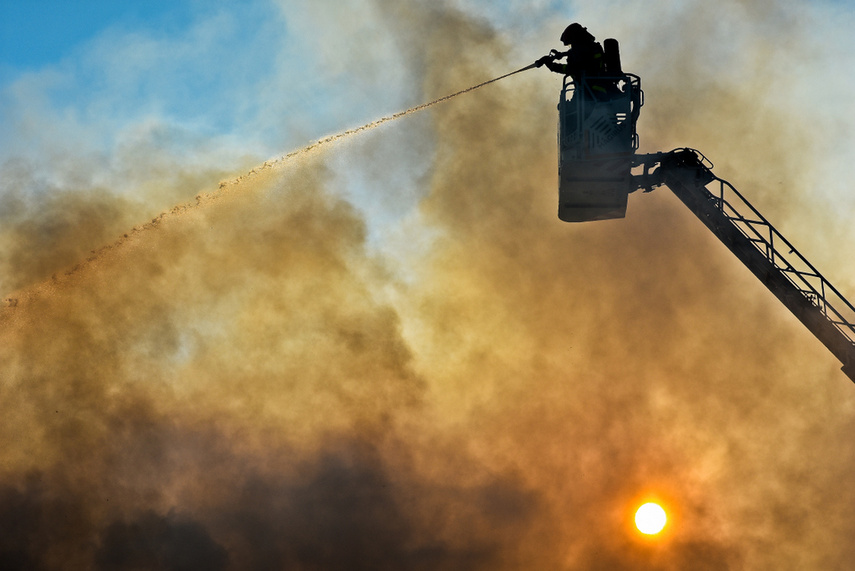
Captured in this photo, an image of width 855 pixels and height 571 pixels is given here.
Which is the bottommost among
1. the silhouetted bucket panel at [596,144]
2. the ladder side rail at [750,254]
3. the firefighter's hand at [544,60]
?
the ladder side rail at [750,254]

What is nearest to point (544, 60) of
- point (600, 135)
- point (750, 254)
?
point (600, 135)

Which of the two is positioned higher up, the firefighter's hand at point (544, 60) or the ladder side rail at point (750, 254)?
the firefighter's hand at point (544, 60)

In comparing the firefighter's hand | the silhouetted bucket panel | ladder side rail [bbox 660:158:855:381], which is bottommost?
ladder side rail [bbox 660:158:855:381]

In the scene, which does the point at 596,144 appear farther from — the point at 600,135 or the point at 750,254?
the point at 750,254

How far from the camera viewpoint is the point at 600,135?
2252 centimetres

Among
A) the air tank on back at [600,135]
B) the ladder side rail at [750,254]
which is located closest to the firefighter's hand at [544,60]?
the air tank on back at [600,135]

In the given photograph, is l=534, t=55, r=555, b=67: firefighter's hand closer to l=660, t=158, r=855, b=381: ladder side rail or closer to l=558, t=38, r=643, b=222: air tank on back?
l=558, t=38, r=643, b=222: air tank on back

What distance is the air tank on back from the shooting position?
22.5 meters

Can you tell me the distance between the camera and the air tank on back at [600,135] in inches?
885

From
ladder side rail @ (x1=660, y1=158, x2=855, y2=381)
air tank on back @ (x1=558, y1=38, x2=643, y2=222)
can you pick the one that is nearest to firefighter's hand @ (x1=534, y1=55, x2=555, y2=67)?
air tank on back @ (x1=558, y1=38, x2=643, y2=222)

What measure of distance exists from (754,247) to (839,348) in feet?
12.4

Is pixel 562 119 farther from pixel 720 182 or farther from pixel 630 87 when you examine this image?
pixel 720 182

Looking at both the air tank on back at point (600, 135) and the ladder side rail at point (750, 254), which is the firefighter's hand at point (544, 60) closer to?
the air tank on back at point (600, 135)

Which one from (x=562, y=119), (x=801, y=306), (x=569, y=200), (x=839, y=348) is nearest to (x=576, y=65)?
(x=562, y=119)
